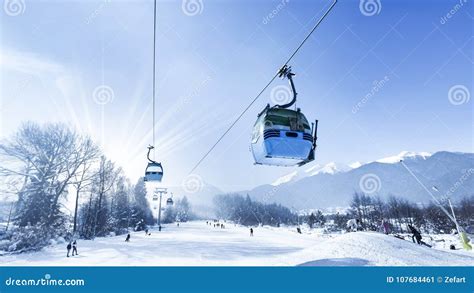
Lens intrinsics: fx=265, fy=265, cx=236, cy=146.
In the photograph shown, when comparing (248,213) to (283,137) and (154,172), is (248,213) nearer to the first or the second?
(154,172)

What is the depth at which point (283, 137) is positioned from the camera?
7551 mm

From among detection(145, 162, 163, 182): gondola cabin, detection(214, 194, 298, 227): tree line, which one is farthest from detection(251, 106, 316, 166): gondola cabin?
detection(214, 194, 298, 227): tree line

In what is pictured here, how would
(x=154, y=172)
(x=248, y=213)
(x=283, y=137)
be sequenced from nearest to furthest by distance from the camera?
(x=283, y=137)
(x=154, y=172)
(x=248, y=213)

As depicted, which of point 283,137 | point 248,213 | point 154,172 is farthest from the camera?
point 248,213

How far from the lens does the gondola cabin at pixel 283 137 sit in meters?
7.59

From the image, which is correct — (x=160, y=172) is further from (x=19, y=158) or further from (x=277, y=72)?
(x=19, y=158)

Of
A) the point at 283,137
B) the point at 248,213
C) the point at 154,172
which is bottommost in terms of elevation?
the point at 248,213

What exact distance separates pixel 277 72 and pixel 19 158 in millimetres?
29436

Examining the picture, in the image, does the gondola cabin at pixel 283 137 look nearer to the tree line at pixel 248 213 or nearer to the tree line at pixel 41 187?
the tree line at pixel 41 187

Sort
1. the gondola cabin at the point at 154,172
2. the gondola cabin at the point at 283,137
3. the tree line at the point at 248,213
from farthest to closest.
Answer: the tree line at the point at 248,213 → the gondola cabin at the point at 154,172 → the gondola cabin at the point at 283,137

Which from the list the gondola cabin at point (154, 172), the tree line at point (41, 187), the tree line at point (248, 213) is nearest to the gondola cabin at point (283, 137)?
the gondola cabin at point (154, 172)

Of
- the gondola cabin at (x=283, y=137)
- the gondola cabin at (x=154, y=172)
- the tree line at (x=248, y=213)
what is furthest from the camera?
the tree line at (x=248, y=213)

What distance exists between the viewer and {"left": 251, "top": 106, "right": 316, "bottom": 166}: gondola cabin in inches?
299

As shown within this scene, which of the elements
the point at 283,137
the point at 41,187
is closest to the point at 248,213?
the point at 41,187
